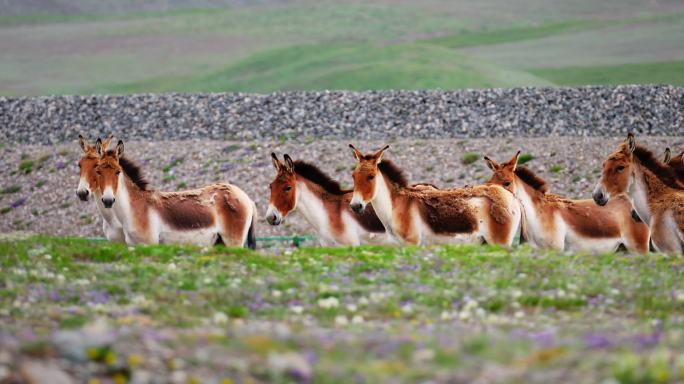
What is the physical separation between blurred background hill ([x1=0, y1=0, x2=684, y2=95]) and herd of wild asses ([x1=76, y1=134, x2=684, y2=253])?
64222 mm

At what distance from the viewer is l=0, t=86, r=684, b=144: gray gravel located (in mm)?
55781

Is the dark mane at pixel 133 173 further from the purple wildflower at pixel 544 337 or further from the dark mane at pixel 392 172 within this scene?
the purple wildflower at pixel 544 337

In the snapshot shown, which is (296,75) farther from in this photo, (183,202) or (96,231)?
(183,202)

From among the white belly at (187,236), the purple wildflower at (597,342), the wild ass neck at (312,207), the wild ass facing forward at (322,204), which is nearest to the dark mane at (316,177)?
the wild ass facing forward at (322,204)

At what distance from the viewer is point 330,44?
14088 cm

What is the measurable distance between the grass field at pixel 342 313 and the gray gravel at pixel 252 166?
24770 mm

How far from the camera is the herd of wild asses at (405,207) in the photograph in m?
23.8

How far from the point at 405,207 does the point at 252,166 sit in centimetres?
2810

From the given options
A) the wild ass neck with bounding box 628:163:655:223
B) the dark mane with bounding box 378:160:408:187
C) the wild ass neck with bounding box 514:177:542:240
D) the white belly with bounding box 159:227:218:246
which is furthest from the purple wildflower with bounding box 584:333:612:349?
the white belly with bounding box 159:227:218:246

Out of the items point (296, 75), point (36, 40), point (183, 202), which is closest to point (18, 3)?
point (36, 40)

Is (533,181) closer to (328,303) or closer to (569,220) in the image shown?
(569,220)

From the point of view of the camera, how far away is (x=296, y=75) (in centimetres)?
11612

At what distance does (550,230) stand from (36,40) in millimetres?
137182

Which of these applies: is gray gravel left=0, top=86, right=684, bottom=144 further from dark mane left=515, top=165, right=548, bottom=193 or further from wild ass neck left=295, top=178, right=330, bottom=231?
wild ass neck left=295, top=178, right=330, bottom=231
